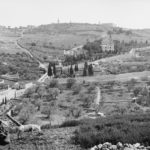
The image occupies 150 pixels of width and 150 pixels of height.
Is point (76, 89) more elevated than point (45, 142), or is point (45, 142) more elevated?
point (45, 142)

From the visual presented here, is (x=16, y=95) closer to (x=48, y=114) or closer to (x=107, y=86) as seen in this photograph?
(x=107, y=86)

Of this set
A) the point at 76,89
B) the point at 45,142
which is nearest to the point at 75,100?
the point at 76,89

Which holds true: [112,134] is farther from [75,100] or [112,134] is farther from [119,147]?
[75,100]

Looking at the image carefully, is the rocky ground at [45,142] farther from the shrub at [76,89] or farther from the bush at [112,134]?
the shrub at [76,89]

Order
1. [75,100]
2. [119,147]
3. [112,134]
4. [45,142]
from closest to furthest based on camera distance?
[119,147] → [112,134] → [45,142] → [75,100]

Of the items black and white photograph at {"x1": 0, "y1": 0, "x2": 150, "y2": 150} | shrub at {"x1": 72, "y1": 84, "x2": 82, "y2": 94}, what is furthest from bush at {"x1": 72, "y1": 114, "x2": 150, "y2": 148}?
shrub at {"x1": 72, "y1": 84, "x2": 82, "y2": 94}

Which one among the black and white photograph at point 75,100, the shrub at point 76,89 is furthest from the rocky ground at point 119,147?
the shrub at point 76,89

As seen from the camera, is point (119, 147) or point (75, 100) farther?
point (75, 100)

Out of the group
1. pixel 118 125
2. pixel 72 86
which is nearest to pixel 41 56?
pixel 72 86

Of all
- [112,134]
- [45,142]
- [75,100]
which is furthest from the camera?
[75,100]
